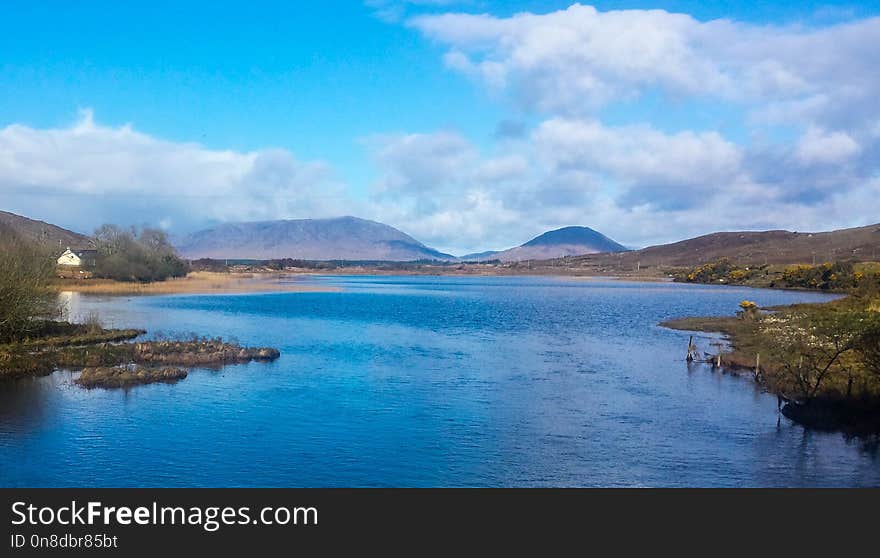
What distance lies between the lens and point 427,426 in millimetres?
25266

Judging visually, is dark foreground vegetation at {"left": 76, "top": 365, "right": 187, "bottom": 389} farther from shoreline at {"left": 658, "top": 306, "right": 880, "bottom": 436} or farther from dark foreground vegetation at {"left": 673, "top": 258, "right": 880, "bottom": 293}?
dark foreground vegetation at {"left": 673, "top": 258, "right": 880, "bottom": 293}

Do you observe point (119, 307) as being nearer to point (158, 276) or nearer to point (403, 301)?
point (403, 301)

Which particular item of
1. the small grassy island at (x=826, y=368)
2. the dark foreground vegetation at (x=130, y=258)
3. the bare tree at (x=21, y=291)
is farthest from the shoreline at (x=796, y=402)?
the dark foreground vegetation at (x=130, y=258)

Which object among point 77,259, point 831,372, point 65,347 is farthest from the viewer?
point 77,259

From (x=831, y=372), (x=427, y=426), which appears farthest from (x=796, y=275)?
(x=427, y=426)

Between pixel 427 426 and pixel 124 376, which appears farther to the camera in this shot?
pixel 124 376

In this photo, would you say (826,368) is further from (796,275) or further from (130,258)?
(796,275)
